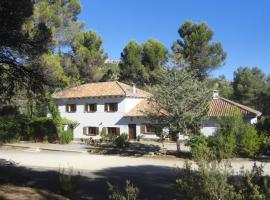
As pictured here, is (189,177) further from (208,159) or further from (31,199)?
(31,199)

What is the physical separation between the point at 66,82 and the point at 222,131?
21.8 m

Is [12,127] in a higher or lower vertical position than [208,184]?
higher

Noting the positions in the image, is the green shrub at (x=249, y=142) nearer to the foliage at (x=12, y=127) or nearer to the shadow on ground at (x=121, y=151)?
the shadow on ground at (x=121, y=151)

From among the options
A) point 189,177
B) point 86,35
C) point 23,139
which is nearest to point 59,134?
point 23,139

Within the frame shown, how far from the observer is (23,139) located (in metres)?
43.9

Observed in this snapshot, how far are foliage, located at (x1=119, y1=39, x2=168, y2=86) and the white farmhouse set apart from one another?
8341 mm

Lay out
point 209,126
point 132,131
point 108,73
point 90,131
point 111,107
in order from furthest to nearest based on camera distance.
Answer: point 108,73, point 90,131, point 111,107, point 132,131, point 209,126

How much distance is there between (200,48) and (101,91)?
1568 cm

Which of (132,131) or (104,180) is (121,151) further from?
(104,180)

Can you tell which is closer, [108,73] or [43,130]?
[43,130]

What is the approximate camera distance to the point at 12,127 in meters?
41.7

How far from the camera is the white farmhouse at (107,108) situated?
4303 cm

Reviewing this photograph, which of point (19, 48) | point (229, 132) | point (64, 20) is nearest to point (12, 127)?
point (64, 20)

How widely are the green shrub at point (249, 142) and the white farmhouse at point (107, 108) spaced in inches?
506
